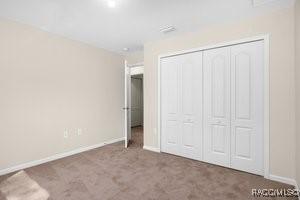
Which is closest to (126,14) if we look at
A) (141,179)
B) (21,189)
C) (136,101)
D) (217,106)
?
(217,106)

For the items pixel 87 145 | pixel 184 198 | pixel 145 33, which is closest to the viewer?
pixel 184 198

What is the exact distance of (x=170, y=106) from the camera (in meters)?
3.57

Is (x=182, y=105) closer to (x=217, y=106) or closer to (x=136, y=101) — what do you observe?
(x=217, y=106)

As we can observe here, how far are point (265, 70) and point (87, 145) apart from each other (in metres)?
3.83

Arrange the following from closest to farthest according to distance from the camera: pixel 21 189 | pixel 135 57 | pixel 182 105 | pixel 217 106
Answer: pixel 21 189
pixel 217 106
pixel 182 105
pixel 135 57

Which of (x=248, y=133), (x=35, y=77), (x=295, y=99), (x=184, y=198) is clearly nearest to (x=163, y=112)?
(x=248, y=133)

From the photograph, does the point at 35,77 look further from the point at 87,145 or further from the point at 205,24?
the point at 205,24

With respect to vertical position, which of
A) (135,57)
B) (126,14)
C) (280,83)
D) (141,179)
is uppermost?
(126,14)

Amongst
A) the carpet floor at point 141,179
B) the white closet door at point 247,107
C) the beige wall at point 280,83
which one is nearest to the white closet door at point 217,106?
the white closet door at point 247,107

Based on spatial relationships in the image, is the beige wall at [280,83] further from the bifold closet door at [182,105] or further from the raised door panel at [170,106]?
the raised door panel at [170,106]

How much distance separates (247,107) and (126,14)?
94.1 inches

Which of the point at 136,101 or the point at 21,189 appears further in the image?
the point at 136,101

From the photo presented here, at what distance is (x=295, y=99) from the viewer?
2.28 meters

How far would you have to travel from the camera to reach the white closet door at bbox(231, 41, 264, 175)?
258 cm
